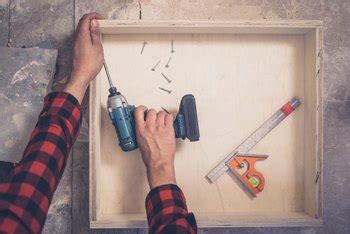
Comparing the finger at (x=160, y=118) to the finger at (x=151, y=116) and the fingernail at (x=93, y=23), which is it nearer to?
the finger at (x=151, y=116)

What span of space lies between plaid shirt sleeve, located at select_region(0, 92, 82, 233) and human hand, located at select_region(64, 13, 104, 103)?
0.06 m

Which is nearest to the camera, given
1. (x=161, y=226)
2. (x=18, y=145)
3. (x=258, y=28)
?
(x=161, y=226)

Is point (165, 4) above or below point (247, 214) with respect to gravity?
above

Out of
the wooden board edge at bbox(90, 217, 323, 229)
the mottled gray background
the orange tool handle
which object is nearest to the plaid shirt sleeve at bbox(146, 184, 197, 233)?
the wooden board edge at bbox(90, 217, 323, 229)

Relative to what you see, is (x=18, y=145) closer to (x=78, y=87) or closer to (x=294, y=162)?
(x=78, y=87)

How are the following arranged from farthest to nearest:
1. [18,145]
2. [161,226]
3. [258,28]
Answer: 1. [18,145]
2. [258,28]
3. [161,226]

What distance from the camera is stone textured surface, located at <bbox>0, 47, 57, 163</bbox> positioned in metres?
1.18

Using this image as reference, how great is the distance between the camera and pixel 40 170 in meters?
0.91

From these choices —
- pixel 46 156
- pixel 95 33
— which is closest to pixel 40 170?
pixel 46 156

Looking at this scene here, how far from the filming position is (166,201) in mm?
970

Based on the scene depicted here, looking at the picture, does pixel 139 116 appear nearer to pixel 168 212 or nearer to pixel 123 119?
pixel 123 119

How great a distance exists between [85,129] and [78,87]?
0.20 meters

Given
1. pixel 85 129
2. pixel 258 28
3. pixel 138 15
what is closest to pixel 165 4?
pixel 138 15

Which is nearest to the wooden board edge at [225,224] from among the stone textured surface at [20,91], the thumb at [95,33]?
the stone textured surface at [20,91]
